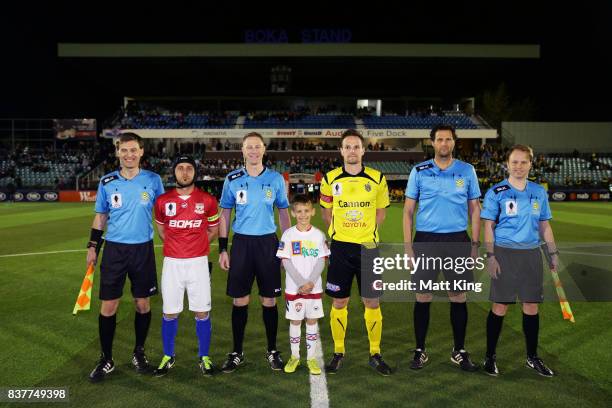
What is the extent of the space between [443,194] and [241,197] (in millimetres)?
2086

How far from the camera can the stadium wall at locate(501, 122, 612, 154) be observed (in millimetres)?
42750

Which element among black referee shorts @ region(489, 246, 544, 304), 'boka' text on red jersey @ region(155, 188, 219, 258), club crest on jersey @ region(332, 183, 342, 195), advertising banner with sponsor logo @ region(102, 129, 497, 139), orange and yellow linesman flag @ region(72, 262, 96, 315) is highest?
advertising banner with sponsor logo @ region(102, 129, 497, 139)

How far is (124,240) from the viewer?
15.4 feet

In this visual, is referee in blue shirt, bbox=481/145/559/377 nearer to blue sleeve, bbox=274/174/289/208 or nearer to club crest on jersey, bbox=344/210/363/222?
club crest on jersey, bbox=344/210/363/222

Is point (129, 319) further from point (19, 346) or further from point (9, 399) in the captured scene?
point (9, 399)

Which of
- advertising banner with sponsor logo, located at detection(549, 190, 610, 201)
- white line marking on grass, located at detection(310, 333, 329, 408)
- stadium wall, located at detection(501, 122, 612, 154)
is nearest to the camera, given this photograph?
white line marking on grass, located at detection(310, 333, 329, 408)

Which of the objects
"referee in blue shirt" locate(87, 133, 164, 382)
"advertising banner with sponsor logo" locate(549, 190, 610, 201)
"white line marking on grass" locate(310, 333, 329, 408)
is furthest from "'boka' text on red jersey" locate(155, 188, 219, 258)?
"advertising banner with sponsor logo" locate(549, 190, 610, 201)

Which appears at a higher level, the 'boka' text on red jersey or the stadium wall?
the stadium wall

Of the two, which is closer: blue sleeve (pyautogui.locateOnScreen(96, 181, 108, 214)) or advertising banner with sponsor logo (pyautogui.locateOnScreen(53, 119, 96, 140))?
blue sleeve (pyautogui.locateOnScreen(96, 181, 108, 214))

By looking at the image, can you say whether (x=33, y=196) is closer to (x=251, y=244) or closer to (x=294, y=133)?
(x=294, y=133)

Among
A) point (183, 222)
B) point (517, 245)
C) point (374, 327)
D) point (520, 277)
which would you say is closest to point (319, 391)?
point (374, 327)

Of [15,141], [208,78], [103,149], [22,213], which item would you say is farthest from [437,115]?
[15,141]

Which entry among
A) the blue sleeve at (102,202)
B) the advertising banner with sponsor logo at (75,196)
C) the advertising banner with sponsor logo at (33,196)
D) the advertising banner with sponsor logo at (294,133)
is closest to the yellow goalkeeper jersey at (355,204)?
the blue sleeve at (102,202)

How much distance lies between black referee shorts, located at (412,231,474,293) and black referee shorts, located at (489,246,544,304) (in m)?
0.32
